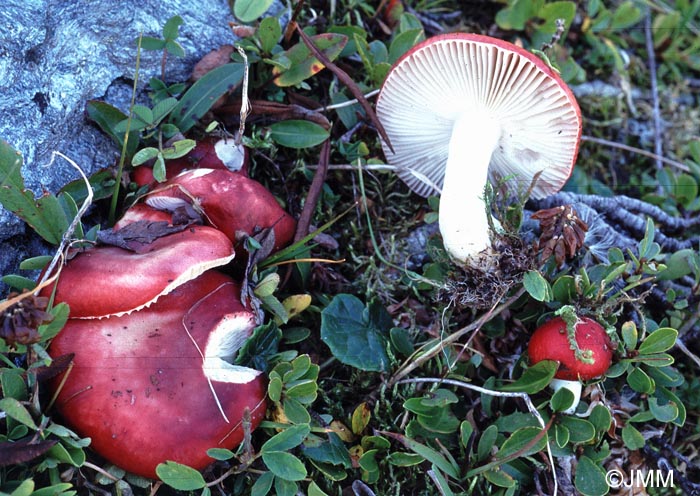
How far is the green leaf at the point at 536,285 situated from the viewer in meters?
2.33

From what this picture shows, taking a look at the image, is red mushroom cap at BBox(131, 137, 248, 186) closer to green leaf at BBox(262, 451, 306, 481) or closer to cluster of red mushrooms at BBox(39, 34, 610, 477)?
cluster of red mushrooms at BBox(39, 34, 610, 477)

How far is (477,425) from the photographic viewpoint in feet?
8.16

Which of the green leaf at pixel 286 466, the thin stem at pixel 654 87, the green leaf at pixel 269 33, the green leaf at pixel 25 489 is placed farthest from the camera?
the thin stem at pixel 654 87

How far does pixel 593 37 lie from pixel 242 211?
2.47 meters

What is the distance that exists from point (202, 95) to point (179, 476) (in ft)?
5.06

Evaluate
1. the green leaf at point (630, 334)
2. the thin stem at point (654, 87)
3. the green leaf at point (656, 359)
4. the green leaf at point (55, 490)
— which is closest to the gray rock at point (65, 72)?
the green leaf at point (55, 490)

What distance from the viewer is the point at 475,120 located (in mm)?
2592

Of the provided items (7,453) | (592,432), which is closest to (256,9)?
(7,453)

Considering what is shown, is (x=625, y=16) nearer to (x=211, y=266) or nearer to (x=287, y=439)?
(x=211, y=266)

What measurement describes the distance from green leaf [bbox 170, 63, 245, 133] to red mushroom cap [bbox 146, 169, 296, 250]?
36 centimetres

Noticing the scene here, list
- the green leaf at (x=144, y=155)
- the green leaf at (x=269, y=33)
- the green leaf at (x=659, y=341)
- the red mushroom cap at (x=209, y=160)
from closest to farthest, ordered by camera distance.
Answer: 1. the green leaf at (x=659, y=341)
2. the green leaf at (x=144, y=155)
3. the red mushroom cap at (x=209, y=160)
4. the green leaf at (x=269, y=33)
